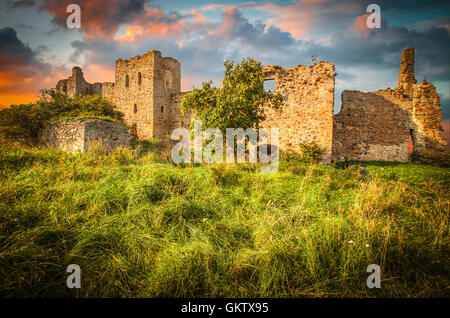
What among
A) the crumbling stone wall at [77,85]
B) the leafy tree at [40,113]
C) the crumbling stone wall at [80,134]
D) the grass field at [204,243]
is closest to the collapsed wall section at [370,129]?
the grass field at [204,243]

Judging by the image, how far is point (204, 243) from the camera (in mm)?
2930

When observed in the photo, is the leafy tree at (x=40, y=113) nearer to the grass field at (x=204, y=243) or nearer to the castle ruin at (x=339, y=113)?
the castle ruin at (x=339, y=113)

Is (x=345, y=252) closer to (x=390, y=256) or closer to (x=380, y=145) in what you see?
(x=390, y=256)

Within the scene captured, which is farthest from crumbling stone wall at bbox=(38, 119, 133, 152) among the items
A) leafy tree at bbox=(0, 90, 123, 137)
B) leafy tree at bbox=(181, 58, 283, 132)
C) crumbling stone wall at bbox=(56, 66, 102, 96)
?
crumbling stone wall at bbox=(56, 66, 102, 96)

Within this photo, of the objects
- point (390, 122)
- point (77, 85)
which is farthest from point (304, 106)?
point (77, 85)

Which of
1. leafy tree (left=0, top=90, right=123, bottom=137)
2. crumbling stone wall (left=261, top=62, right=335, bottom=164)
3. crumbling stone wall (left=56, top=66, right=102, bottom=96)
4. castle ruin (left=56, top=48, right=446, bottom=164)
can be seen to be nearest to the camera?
leafy tree (left=0, top=90, right=123, bottom=137)

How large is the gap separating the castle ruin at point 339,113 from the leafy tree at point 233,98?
3443mm

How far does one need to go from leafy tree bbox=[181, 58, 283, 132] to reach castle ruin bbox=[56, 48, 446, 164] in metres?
3.44

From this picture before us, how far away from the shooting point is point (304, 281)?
2402 millimetres

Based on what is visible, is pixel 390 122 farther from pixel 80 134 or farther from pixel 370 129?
pixel 80 134

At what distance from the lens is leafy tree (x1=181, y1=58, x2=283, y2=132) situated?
706 cm

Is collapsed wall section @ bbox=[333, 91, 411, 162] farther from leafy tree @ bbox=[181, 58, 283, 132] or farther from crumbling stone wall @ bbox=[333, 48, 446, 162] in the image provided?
leafy tree @ bbox=[181, 58, 283, 132]

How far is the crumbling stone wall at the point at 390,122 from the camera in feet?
40.4

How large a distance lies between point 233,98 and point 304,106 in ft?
18.2
